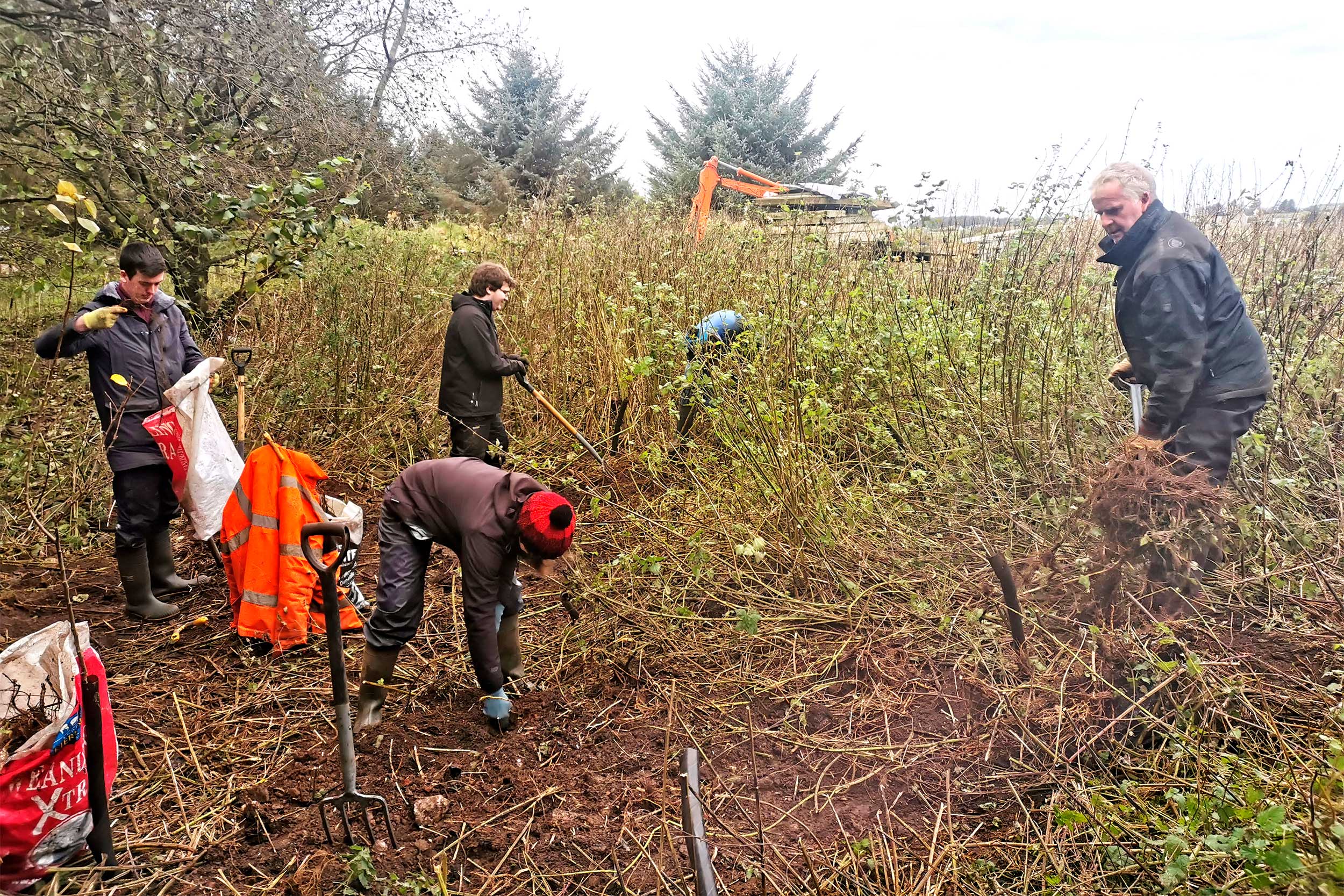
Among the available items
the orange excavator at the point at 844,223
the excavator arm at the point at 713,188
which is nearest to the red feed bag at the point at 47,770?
the orange excavator at the point at 844,223

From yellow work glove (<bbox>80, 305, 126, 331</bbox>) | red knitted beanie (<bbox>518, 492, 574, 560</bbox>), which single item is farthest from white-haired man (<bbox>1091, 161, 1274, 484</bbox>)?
yellow work glove (<bbox>80, 305, 126, 331</bbox>)

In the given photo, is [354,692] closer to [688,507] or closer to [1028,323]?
[688,507]

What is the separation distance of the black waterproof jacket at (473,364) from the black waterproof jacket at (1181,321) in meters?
3.38

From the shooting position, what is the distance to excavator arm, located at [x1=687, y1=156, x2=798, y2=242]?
7491mm

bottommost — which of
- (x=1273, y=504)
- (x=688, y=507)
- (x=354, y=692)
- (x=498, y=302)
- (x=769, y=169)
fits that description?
(x=354, y=692)

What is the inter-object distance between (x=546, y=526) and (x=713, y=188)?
278 inches

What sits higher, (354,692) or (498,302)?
(498,302)

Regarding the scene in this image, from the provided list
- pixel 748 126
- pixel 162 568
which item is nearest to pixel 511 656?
pixel 162 568

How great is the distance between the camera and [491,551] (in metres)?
3.00

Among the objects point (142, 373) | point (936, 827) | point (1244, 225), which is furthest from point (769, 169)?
point (936, 827)

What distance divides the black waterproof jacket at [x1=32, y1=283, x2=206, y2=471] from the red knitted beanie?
2029mm

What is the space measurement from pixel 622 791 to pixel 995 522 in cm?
238

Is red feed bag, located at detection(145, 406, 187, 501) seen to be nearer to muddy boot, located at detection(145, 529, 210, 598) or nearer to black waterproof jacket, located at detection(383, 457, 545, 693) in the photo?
muddy boot, located at detection(145, 529, 210, 598)

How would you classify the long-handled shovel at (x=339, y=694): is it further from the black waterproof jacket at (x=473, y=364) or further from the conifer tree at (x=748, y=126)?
the conifer tree at (x=748, y=126)
